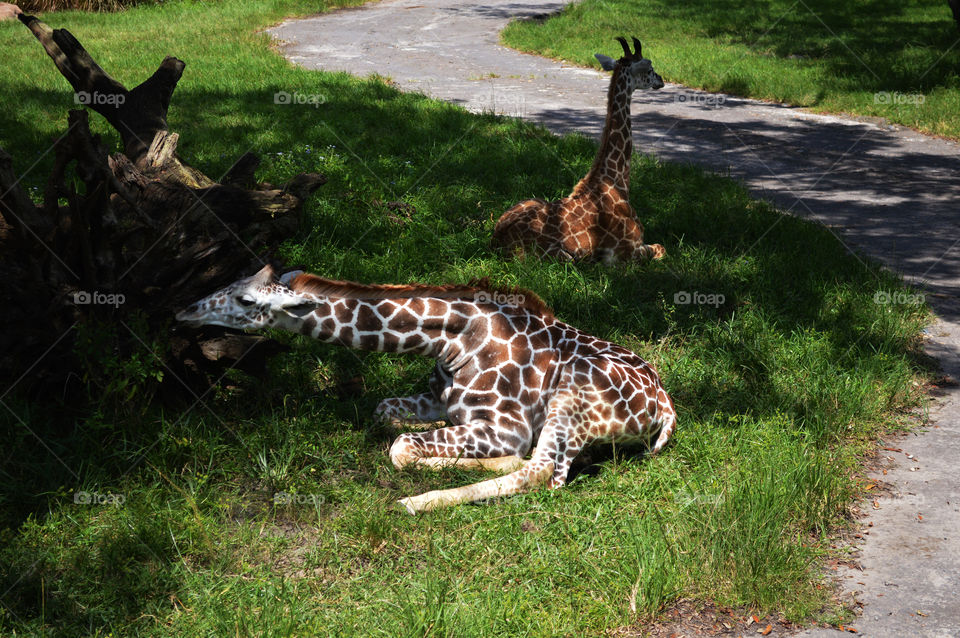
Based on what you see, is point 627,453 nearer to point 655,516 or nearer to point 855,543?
point 655,516

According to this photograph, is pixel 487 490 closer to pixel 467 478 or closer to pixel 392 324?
pixel 467 478

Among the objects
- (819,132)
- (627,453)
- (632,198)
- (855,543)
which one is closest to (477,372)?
(627,453)

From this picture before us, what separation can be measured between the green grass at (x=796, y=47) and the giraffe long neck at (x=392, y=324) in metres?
10.5

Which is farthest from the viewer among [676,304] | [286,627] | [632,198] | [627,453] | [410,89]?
[410,89]

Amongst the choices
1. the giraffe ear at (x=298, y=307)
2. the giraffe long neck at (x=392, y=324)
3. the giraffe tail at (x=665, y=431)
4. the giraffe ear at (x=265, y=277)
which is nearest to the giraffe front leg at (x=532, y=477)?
the giraffe tail at (x=665, y=431)

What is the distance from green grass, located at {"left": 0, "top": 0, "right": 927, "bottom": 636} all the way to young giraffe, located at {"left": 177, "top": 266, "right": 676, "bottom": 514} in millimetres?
208

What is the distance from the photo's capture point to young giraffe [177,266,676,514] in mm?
5312

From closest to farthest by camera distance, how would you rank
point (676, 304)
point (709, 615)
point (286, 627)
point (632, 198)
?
point (286, 627)
point (709, 615)
point (676, 304)
point (632, 198)

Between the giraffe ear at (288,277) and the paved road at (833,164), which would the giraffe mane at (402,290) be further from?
the paved road at (833,164)

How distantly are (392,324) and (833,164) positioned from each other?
8.49 metres

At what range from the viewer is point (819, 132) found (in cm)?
1330

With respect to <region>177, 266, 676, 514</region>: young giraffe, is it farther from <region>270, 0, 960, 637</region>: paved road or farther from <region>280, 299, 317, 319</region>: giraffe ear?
<region>270, 0, 960, 637</region>: paved road

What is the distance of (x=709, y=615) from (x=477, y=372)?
203 centimetres

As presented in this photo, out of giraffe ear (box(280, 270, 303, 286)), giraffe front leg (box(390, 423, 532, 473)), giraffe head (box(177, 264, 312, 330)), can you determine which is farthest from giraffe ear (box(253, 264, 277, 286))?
giraffe front leg (box(390, 423, 532, 473))
